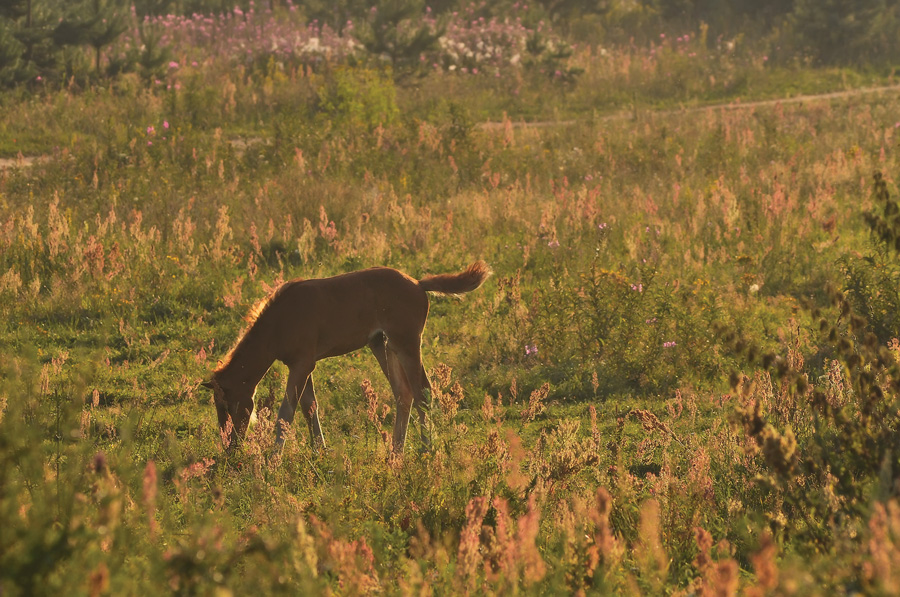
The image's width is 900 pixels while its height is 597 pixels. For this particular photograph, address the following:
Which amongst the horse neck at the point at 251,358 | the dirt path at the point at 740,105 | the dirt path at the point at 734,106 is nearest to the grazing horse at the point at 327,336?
the horse neck at the point at 251,358

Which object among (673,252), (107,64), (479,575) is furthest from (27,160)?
(479,575)

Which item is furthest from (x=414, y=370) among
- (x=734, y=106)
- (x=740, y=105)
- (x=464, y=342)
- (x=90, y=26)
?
(x=740, y=105)

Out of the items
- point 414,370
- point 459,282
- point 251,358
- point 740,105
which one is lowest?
point 740,105

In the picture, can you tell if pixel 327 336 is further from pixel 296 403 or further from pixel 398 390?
pixel 398 390

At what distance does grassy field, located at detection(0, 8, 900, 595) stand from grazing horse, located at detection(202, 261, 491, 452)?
353 mm

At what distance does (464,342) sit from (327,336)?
2.95m

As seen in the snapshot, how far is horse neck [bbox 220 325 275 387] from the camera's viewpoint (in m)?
6.80

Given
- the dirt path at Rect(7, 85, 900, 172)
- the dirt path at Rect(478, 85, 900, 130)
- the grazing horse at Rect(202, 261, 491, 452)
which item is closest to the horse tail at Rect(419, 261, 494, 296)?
the grazing horse at Rect(202, 261, 491, 452)

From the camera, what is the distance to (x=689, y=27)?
34.9 metres

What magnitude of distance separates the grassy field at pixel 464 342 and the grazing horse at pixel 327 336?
0.35 metres

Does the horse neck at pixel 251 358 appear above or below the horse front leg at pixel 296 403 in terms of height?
above

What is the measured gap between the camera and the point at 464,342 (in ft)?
32.3

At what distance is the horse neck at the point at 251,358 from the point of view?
680cm

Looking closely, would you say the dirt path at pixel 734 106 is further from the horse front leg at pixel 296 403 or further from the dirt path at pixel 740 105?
the horse front leg at pixel 296 403
